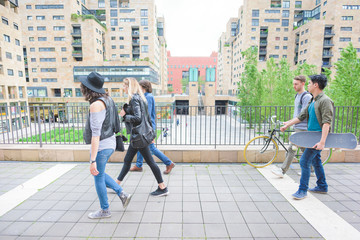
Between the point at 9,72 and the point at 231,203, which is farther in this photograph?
the point at 9,72

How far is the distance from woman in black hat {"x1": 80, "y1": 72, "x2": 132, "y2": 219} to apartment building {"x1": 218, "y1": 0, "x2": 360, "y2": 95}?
180 ft

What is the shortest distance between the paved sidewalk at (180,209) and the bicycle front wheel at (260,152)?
21.1 inches

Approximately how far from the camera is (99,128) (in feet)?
8.82

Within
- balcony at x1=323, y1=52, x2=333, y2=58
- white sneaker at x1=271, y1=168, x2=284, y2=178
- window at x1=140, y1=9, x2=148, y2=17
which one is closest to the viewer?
white sneaker at x1=271, y1=168, x2=284, y2=178

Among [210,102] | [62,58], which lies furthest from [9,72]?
[210,102]

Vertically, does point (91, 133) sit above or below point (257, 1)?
below

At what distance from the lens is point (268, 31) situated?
53.4m

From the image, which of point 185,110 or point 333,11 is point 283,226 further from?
point 333,11

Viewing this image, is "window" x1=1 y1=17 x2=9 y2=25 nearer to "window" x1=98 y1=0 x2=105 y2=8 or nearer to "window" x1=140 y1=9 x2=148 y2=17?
"window" x1=98 y1=0 x2=105 y2=8

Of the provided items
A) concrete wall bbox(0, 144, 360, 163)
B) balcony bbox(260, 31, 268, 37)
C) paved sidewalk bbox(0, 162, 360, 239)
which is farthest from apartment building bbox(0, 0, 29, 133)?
balcony bbox(260, 31, 268, 37)

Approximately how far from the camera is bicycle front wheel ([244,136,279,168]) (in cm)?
509

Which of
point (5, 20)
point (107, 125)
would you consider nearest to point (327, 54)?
point (107, 125)

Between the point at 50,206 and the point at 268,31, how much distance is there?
59.9 metres

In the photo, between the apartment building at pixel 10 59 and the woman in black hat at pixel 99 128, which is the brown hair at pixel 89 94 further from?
the apartment building at pixel 10 59
